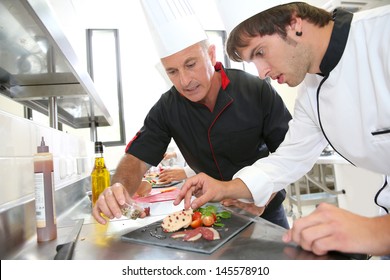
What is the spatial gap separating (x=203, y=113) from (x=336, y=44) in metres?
0.69

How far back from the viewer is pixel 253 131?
1.48 meters

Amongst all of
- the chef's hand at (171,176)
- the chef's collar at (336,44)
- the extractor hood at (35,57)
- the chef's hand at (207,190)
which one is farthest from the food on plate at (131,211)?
the chef's hand at (171,176)

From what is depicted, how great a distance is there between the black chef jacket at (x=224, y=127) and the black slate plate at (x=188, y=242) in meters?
0.61

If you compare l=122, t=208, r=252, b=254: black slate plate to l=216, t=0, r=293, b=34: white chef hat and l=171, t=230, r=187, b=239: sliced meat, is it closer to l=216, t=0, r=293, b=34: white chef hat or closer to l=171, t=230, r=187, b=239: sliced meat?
l=171, t=230, r=187, b=239: sliced meat

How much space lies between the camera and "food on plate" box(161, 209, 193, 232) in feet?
2.72

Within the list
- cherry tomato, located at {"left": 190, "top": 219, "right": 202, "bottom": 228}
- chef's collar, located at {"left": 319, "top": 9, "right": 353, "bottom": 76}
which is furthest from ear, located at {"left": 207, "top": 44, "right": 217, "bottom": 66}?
cherry tomato, located at {"left": 190, "top": 219, "right": 202, "bottom": 228}

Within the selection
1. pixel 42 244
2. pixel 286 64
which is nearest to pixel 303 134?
pixel 286 64

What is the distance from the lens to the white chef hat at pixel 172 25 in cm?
141

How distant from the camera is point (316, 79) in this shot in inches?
44.4

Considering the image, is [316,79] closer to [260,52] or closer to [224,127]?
[260,52]

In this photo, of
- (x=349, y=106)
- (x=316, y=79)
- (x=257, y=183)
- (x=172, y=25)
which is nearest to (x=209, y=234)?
(x=257, y=183)

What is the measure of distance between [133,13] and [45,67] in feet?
13.0

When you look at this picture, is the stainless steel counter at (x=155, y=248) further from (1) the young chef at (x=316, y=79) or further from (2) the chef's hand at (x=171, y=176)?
(2) the chef's hand at (x=171, y=176)
